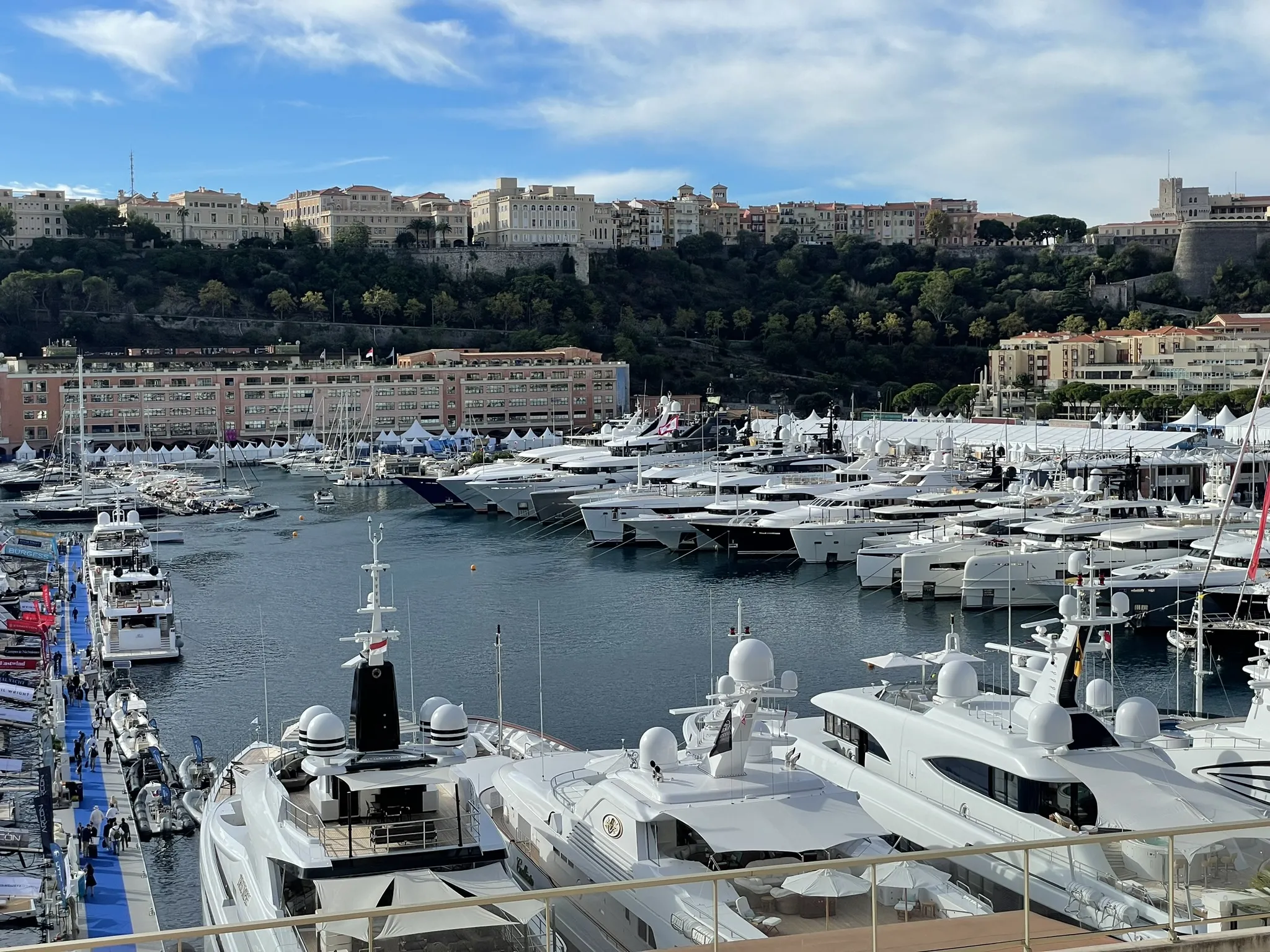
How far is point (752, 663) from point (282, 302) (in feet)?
262

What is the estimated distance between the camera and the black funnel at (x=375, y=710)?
9.34m

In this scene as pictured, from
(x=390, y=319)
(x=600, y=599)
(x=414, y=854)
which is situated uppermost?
(x=390, y=319)

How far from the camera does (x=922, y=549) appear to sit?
30.1m

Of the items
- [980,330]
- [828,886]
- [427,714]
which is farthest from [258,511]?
[980,330]

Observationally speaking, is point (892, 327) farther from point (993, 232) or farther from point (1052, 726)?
point (1052, 726)

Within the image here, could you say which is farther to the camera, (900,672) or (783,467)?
(783,467)

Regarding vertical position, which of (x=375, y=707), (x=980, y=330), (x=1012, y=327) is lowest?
(x=375, y=707)

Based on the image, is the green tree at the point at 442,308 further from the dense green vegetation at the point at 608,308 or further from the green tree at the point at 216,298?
the green tree at the point at 216,298

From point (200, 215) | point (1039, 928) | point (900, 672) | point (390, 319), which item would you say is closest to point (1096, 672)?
point (900, 672)

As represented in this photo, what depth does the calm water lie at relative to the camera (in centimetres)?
2036

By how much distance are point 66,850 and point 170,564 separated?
78.5 feet

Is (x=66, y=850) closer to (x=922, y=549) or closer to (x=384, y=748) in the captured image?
(x=384, y=748)

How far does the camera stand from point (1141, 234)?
107m

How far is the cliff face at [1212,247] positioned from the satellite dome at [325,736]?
9479 centimetres
